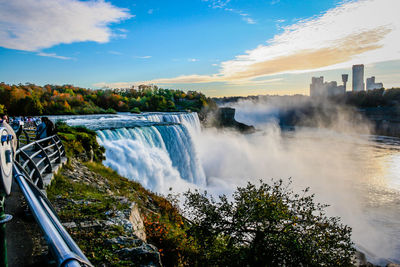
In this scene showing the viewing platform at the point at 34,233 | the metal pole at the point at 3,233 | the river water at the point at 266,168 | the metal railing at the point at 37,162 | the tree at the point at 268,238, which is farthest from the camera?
the river water at the point at 266,168

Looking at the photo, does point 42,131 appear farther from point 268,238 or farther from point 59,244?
point 59,244

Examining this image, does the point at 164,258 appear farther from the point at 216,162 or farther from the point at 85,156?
the point at 216,162

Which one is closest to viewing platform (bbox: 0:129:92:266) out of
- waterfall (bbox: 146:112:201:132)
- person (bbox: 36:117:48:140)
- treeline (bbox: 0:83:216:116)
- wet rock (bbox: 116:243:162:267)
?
wet rock (bbox: 116:243:162:267)

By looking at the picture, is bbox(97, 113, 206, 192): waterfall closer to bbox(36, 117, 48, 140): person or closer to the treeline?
bbox(36, 117, 48, 140): person

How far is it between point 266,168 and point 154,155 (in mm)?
31557

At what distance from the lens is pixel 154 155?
2178cm

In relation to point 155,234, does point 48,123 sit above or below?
above

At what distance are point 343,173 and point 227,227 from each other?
4026cm

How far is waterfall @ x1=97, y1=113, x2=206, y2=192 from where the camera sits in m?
18.4

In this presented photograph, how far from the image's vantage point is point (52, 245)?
4.56 feet

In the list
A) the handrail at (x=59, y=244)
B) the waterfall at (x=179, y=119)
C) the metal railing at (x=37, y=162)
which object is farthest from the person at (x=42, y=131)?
the waterfall at (x=179, y=119)

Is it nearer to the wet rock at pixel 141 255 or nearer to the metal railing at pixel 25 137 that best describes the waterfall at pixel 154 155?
the metal railing at pixel 25 137

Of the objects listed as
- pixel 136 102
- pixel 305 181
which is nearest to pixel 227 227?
pixel 305 181

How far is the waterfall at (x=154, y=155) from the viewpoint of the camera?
60.2 feet
